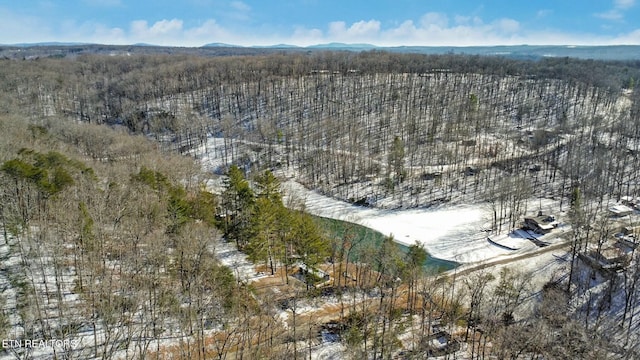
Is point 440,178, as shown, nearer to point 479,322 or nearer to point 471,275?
point 471,275

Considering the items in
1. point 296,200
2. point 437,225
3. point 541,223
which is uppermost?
point 296,200

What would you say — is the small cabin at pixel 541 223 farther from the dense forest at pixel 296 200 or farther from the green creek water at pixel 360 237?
the green creek water at pixel 360 237

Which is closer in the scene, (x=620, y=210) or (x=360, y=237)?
(x=360, y=237)

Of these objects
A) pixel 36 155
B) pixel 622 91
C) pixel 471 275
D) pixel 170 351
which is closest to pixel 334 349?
pixel 170 351

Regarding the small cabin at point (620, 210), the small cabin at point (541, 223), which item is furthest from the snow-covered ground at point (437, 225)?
the small cabin at point (620, 210)

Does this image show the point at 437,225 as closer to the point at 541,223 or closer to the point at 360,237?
the point at 360,237

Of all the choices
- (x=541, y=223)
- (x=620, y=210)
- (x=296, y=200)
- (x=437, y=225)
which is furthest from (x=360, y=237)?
(x=620, y=210)

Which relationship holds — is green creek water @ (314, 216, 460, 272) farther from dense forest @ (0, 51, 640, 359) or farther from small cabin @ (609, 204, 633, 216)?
small cabin @ (609, 204, 633, 216)

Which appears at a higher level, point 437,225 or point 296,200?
point 296,200

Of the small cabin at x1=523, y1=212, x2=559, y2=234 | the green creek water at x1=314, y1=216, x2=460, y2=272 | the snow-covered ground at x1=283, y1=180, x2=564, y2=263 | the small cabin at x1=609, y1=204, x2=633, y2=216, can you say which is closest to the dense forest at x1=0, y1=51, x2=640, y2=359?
the green creek water at x1=314, y1=216, x2=460, y2=272
